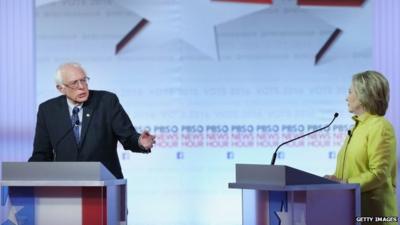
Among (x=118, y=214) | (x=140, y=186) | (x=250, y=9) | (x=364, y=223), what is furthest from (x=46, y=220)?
(x=250, y=9)

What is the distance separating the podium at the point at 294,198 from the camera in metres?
3.17

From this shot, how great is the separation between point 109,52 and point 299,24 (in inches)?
63.0

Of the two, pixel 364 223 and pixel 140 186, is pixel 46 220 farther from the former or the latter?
pixel 140 186

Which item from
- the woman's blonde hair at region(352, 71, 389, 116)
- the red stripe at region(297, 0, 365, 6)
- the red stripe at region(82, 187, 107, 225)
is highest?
the red stripe at region(297, 0, 365, 6)

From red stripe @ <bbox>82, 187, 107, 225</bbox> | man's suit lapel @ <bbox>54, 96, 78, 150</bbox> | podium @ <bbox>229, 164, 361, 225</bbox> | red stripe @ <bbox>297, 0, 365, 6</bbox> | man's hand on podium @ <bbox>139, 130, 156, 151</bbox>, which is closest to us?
podium @ <bbox>229, 164, 361, 225</bbox>

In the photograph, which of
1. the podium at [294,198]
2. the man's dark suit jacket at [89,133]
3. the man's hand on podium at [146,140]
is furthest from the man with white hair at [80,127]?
the podium at [294,198]

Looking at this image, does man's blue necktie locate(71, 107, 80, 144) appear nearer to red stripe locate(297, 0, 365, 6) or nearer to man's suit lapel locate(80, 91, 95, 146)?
man's suit lapel locate(80, 91, 95, 146)

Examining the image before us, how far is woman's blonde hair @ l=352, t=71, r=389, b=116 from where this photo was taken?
11.6 feet

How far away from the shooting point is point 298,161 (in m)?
5.85

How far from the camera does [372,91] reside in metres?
3.54

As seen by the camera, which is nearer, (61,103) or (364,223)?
(364,223)

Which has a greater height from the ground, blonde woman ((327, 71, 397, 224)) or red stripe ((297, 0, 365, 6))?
red stripe ((297, 0, 365, 6))
